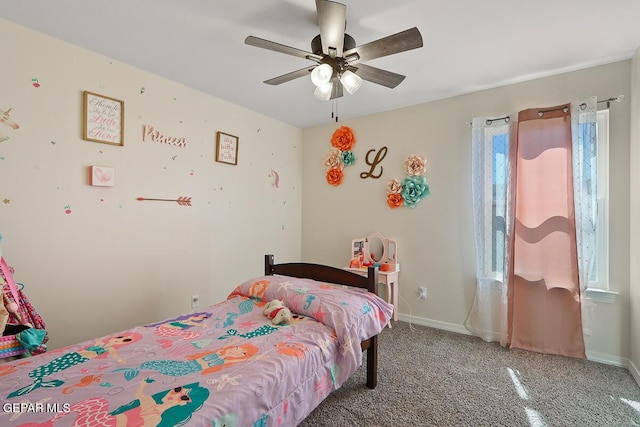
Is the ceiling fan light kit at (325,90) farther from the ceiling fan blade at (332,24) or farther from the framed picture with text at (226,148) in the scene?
the framed picture with text at (226,148)

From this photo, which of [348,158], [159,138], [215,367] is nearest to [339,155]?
[348,158]

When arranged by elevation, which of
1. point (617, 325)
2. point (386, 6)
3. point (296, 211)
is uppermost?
point (386, 6)

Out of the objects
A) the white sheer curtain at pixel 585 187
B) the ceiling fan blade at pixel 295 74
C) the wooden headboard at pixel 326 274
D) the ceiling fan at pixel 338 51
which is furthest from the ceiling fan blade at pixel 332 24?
the white sheer curtain at pixel 585 187

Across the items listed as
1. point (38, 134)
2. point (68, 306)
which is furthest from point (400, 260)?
point (38, 134)

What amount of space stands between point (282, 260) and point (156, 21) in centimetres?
274

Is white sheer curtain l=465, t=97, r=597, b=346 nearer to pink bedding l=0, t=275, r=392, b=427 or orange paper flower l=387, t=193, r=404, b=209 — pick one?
orange paper flower l=387, t=193, r=404, b=209

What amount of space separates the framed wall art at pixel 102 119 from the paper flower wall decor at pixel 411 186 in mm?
2560

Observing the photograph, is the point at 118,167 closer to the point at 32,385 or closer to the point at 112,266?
the point at 112,266

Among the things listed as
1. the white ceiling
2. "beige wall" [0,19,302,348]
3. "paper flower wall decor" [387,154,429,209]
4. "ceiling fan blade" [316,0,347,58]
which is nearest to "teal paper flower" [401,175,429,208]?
"paper flower wall decor" [387,154,429,209]

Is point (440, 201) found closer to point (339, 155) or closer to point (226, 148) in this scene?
point (339, 155)

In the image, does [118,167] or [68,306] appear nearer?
[68,306]

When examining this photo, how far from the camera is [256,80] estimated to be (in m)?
2.69

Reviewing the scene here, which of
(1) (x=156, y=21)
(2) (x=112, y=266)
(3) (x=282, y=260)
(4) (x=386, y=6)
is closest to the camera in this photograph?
(4) (x=386, y=6)

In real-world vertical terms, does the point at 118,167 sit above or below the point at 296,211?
above
